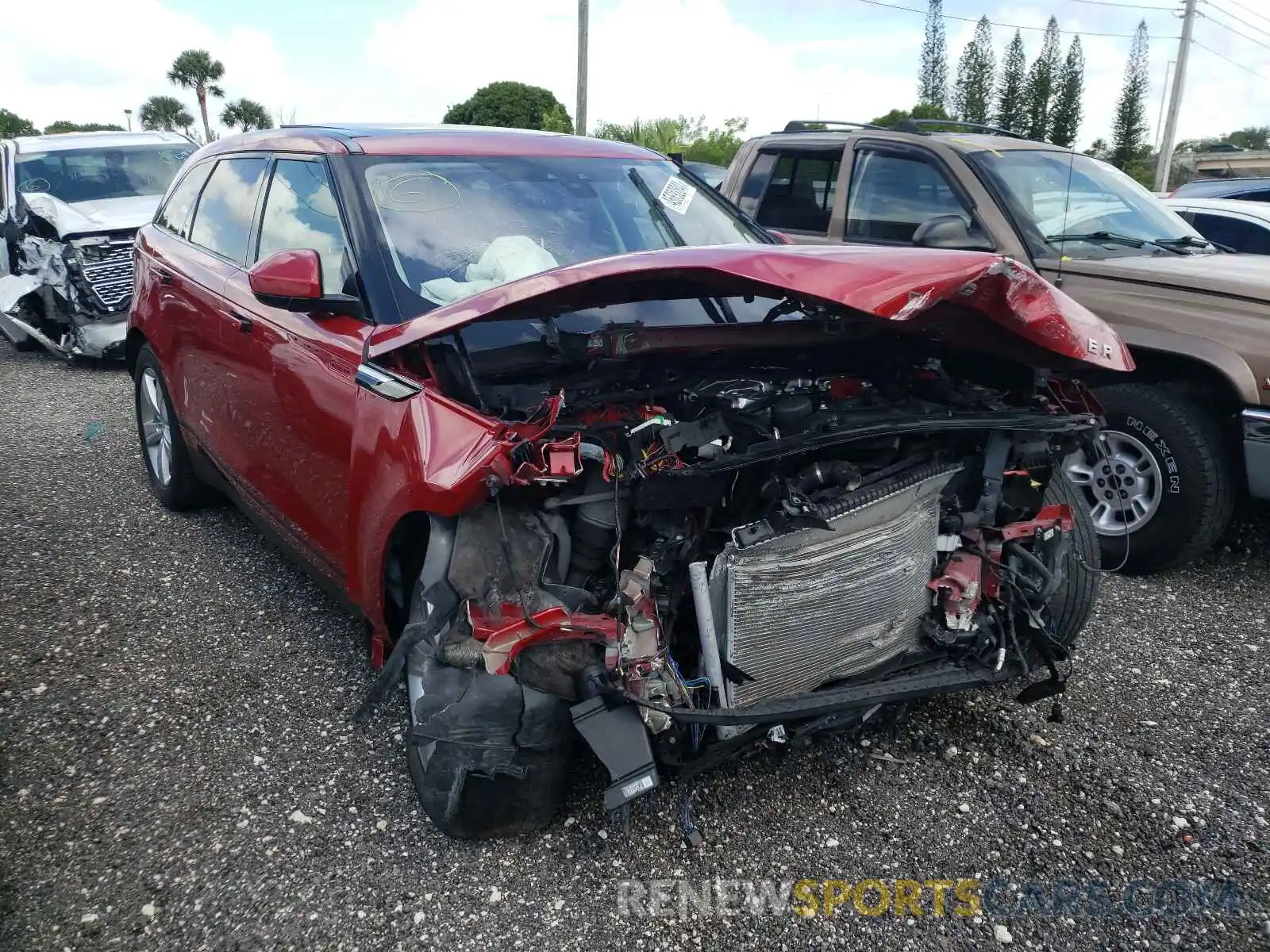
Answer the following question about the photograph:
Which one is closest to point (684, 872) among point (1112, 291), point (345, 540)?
point (345, 540)

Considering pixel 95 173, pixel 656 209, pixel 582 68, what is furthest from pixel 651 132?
pixel 656 209

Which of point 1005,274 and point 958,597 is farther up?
point 1005,274

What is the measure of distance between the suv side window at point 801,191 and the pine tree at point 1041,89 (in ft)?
143

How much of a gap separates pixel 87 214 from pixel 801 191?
Answer: 6747 millimetres

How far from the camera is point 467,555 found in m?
2.41

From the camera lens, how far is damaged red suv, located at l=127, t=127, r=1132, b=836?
236 cm

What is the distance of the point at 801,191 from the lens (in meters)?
5.87

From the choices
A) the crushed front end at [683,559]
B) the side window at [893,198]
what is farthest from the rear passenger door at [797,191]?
the crushed front end at [683,559]

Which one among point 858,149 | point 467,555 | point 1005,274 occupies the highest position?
point 858,149

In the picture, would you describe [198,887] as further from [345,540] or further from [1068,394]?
[1068,394]

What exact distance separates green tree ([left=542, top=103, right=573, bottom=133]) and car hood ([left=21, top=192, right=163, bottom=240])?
17301mm

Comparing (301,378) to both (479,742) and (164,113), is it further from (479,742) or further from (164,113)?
(164,113)

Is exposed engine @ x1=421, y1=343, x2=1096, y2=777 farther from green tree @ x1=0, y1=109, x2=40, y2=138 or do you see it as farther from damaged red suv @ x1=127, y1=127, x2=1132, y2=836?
green tree @ x1=0, y1=109, x2=40, y2=138

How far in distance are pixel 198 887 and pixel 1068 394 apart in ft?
9.26
